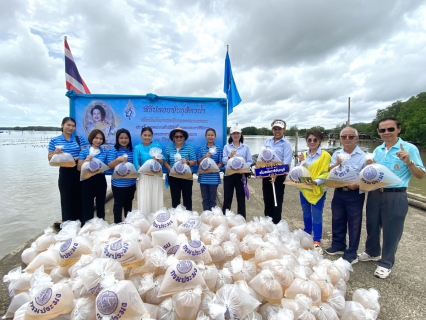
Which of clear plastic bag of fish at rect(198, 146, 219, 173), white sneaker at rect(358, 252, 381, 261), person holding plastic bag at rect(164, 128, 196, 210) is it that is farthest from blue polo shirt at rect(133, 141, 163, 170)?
white sneaker at rect(358, 252, 381, 261)

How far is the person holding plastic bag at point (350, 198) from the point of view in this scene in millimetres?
3105

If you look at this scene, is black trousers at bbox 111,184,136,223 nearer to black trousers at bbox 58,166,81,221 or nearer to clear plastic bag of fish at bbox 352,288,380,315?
black trousers at bbox 58,166,81,221

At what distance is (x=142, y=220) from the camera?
2824mm

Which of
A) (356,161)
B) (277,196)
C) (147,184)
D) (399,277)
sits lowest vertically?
(399,277)

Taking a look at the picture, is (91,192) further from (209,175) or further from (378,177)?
(378,177)

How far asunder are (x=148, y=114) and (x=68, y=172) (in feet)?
5.85

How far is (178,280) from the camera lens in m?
1.87

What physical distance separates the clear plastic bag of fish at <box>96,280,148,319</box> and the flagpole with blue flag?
4.40 metres

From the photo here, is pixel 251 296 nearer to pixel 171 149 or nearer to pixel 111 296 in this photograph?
pixel 111 296

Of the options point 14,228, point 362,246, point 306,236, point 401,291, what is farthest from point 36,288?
point 14,228

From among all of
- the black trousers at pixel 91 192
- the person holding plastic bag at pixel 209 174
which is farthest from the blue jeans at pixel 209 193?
the black trousers at pixel 91 192

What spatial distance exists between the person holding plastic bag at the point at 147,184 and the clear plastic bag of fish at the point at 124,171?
19cm

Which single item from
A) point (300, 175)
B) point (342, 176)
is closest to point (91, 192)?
point (300, 175)

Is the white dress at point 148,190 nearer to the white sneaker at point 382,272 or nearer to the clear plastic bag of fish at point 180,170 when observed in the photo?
the clear plastic bag of fish at point 180,170
